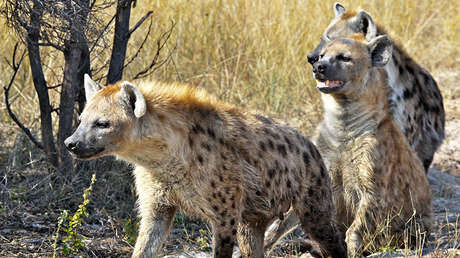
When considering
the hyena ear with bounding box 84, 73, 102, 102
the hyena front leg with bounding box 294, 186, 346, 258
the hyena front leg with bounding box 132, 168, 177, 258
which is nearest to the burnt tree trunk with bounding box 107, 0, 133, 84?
the hyena ear with bounding box 84, 73, 102, 102

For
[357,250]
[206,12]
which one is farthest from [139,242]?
[206,12]

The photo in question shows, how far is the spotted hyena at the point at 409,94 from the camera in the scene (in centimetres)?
524

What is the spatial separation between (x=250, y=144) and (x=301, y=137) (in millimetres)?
424

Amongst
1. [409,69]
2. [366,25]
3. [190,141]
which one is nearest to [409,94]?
[409,69]

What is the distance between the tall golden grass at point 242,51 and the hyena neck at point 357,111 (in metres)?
1.80

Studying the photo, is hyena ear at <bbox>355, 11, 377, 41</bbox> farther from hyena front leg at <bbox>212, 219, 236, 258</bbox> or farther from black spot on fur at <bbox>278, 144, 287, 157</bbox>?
hyena front leg at <bbox>212, 219, 236, 258</bbox>

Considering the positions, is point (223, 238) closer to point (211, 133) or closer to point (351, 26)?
point (211, 133)

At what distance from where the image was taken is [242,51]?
22.6 feet

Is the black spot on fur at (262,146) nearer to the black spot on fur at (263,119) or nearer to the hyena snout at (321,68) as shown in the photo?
the black spot on fur at (263,119)

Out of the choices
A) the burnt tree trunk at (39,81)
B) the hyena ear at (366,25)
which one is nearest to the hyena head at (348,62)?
the hyena ear at (366,25)

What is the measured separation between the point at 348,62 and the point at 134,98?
1.55 meters

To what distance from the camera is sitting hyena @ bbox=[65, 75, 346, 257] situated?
11.1 ft

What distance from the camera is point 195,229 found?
16.3ft

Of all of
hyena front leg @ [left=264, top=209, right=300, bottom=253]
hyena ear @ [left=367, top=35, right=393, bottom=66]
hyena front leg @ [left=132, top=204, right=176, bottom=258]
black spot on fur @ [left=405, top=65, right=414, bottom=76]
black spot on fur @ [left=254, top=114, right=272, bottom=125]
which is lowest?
hyena front leg @ [left=264, top=209, right=300, bottom=253]
